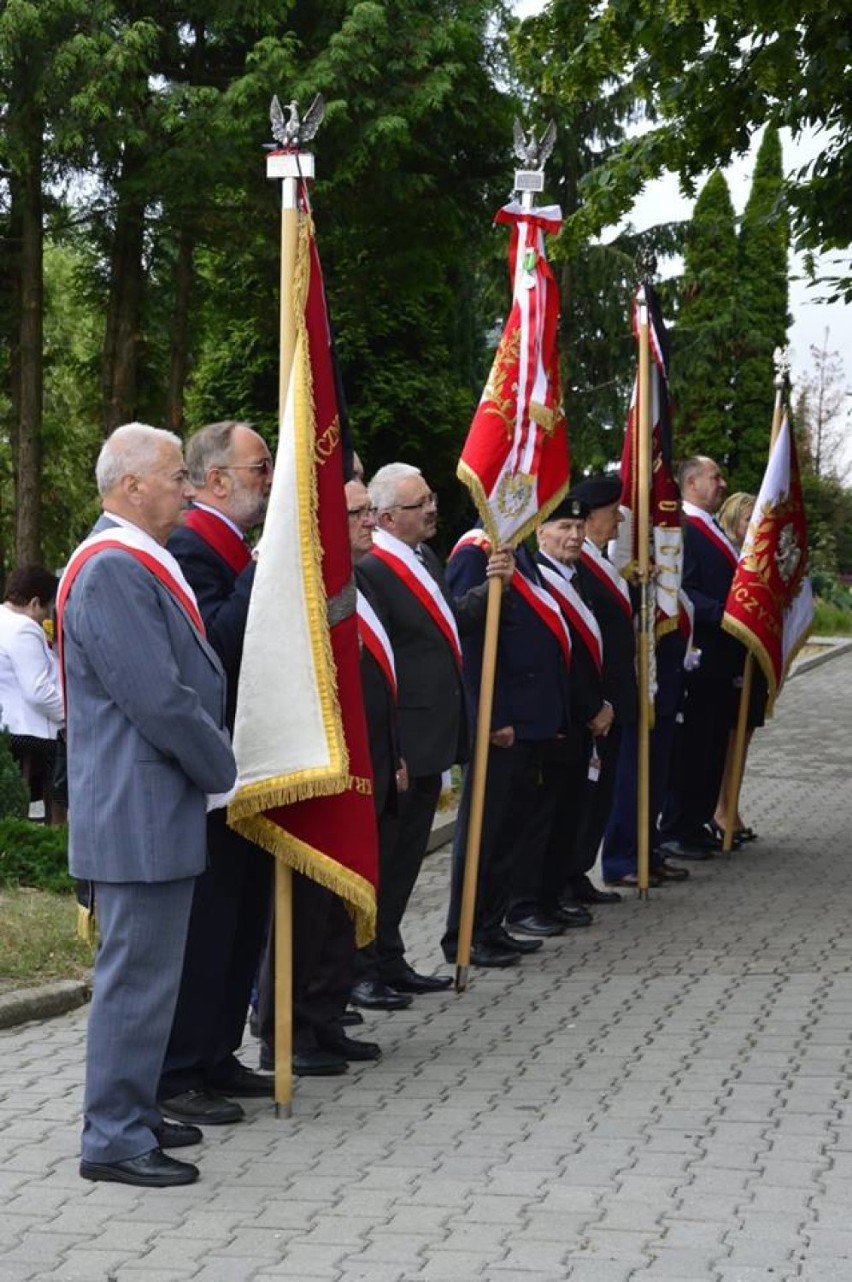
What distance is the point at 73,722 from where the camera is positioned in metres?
5.81

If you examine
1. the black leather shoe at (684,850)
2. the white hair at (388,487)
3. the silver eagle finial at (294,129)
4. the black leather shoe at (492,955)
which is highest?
the silver eagle finial at (294,129)

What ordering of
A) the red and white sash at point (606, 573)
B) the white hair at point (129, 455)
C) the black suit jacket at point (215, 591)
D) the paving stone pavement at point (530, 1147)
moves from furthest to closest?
the red and white sash at point (606, 573), the black suit jacket at point (215, 591), the white hair at point (129, 455), the paving stone pavement at point (530, 1147)

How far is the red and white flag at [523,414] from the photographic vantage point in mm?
8742

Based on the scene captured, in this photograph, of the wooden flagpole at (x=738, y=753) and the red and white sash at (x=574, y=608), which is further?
the wooden flagpole at (x=738, y=753)

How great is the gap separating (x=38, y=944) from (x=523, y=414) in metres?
2.94

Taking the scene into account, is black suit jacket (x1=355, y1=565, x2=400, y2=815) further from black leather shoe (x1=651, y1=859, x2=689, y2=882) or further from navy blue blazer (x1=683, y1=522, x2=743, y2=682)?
navy blue blazer (x1=683, y1=522, x2=743, y2=682)

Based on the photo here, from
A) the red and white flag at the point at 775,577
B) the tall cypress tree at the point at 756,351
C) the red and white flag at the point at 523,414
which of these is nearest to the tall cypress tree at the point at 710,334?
the tall cypress tree at the point at 756,351

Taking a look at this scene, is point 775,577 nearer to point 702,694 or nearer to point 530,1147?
point 702,694

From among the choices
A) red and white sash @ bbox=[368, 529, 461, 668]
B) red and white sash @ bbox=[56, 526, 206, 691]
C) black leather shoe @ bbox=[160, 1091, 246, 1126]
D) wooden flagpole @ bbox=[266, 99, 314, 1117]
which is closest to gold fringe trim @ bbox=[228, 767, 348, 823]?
wooden flagpole @ bbox=[266, 99, 314, 1117]

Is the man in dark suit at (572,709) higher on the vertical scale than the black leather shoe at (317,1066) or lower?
higher

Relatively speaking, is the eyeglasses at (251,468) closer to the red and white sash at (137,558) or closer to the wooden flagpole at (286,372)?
the wooden flagpole at (286,372)

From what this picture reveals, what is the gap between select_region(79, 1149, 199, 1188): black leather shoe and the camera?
18.6ft

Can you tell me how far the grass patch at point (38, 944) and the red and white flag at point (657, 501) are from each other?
333cm

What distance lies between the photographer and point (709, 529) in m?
12.4
